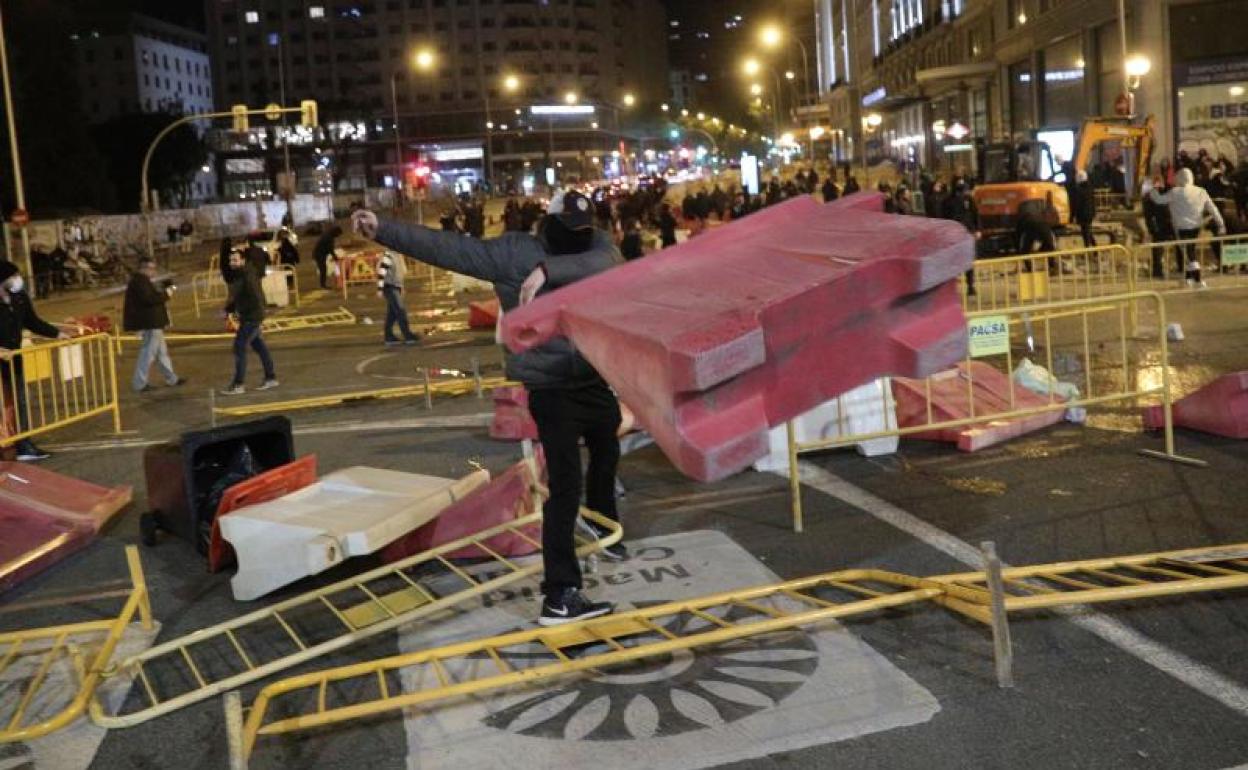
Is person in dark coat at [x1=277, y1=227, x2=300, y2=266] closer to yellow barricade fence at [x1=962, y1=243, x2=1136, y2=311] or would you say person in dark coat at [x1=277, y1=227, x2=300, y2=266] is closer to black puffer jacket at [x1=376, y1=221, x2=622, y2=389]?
yellow barricade fence at [x1=962, y1=243, x2=1136, y2=311]

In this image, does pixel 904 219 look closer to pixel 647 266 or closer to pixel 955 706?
pixel 647 266

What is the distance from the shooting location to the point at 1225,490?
7984 mm

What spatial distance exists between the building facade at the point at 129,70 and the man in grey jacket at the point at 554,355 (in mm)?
155428

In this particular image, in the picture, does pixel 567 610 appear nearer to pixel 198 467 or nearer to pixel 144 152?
pixel 198 467

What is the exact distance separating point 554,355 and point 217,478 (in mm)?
3320

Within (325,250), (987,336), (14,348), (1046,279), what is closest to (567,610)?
(987,336)

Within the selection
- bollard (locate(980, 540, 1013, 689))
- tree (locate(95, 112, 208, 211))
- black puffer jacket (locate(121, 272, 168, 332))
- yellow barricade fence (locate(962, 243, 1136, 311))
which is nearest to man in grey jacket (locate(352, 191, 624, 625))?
bollard (locate(980, 540, 1013, 689))

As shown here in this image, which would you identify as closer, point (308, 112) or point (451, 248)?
point (451, 248)

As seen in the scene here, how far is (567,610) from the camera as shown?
5.99 m

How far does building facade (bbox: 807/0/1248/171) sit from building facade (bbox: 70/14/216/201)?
9740 centimetres

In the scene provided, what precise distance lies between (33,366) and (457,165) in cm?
16303

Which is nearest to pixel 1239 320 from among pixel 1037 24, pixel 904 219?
pixel 904 219

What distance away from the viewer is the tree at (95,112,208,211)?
338ft

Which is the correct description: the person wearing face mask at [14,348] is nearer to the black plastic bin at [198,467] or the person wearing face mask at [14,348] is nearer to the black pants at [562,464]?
the black plastic bin at [198,467]
